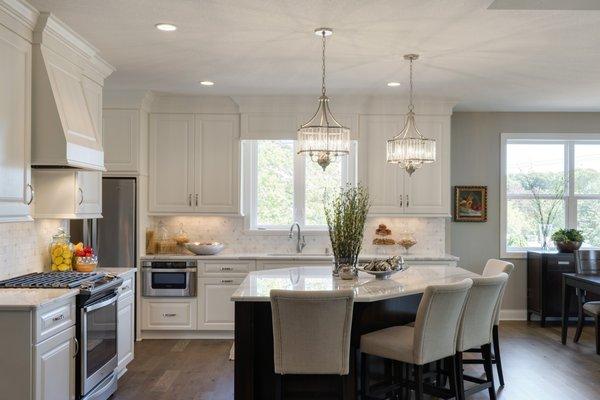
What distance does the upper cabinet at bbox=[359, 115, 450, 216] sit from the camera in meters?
6.16

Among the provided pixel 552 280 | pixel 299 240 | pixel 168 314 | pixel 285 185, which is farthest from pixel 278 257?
pixel 552 280

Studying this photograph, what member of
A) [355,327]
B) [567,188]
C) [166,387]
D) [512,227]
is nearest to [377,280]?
[355,327]

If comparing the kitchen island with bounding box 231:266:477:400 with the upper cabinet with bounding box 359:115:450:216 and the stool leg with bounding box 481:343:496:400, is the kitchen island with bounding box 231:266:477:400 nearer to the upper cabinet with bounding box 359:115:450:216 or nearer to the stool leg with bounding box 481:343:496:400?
the stool leg with bounding box 481:343:496:400

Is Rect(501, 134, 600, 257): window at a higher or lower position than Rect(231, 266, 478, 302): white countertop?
higher

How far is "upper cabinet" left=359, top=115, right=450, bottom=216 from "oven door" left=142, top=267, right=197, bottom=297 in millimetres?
2171

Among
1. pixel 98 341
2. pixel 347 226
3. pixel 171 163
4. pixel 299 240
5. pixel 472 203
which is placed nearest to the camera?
pixel 98 341

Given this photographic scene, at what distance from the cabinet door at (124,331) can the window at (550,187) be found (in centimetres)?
477

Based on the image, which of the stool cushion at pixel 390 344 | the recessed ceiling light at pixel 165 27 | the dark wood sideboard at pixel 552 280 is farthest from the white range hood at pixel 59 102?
the dark wood sideboard at pixel 552 280

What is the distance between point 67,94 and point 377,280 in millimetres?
2554

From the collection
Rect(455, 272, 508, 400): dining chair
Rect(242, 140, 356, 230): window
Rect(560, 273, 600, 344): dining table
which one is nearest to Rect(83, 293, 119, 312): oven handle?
Rect(455, 272, 508, 400): dining chair

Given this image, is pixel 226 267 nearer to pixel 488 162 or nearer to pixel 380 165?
pixel 380 165

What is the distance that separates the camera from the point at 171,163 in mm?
6105

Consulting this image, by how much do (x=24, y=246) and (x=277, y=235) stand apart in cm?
308

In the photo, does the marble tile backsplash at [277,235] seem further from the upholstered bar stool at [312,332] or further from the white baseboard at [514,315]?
the upholstered bar stool at [312,332]
